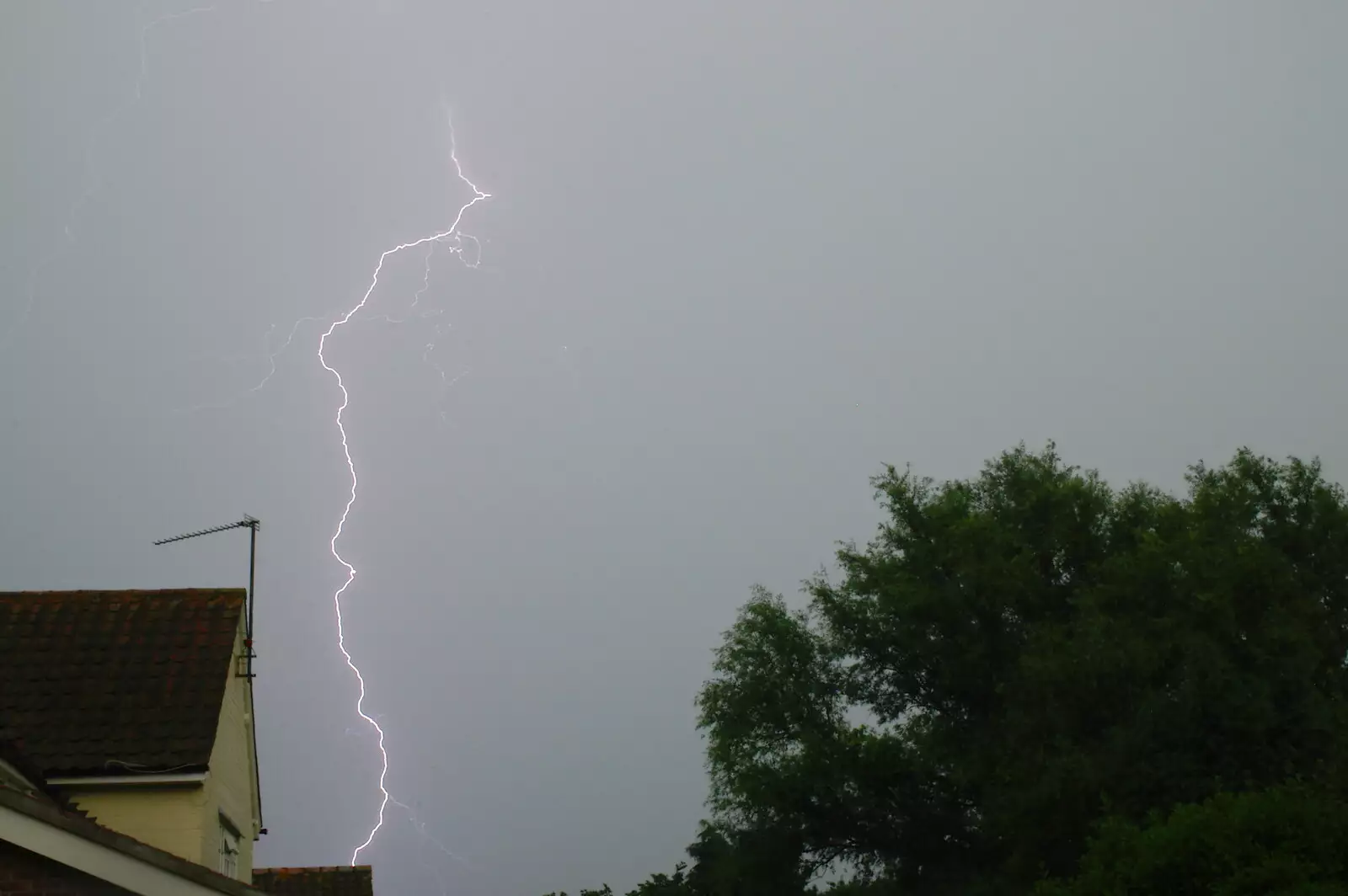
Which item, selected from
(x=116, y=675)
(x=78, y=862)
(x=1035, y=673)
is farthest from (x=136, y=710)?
(x=1035, y=673)

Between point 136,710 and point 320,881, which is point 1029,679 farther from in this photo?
point 136,710

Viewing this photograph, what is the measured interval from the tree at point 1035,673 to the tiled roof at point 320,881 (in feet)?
26.1

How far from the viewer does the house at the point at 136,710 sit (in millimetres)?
11055

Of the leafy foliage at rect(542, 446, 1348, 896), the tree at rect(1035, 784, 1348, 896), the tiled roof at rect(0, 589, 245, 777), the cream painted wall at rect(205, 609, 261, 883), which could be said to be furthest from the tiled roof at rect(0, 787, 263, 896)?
the leafy foliage at rect(542, 446, 1348, 896)

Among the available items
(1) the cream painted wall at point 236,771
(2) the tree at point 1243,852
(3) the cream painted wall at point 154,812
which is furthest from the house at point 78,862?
(2) the tree at point 1243,852

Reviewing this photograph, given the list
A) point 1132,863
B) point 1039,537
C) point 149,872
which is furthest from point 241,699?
point 1039,537

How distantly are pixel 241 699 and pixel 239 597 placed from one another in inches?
71.2

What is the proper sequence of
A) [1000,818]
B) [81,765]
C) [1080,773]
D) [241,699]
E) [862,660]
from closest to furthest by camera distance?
1. [81,765]
2. [241,699]
3. [1080,773]
4. [1000,818]
5. [862,660]

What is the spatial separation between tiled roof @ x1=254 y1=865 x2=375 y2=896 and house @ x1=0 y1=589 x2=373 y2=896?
5.63 meters

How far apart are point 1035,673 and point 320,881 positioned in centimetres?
1249

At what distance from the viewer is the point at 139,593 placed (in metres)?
13.6

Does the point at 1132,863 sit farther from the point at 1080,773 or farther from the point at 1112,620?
the point at 1112,620

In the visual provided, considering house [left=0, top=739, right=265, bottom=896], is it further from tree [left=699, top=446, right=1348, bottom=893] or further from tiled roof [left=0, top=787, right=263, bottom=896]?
tree [left=699, top=446, right=1348, bottom=893]

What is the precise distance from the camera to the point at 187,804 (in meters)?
11.4
